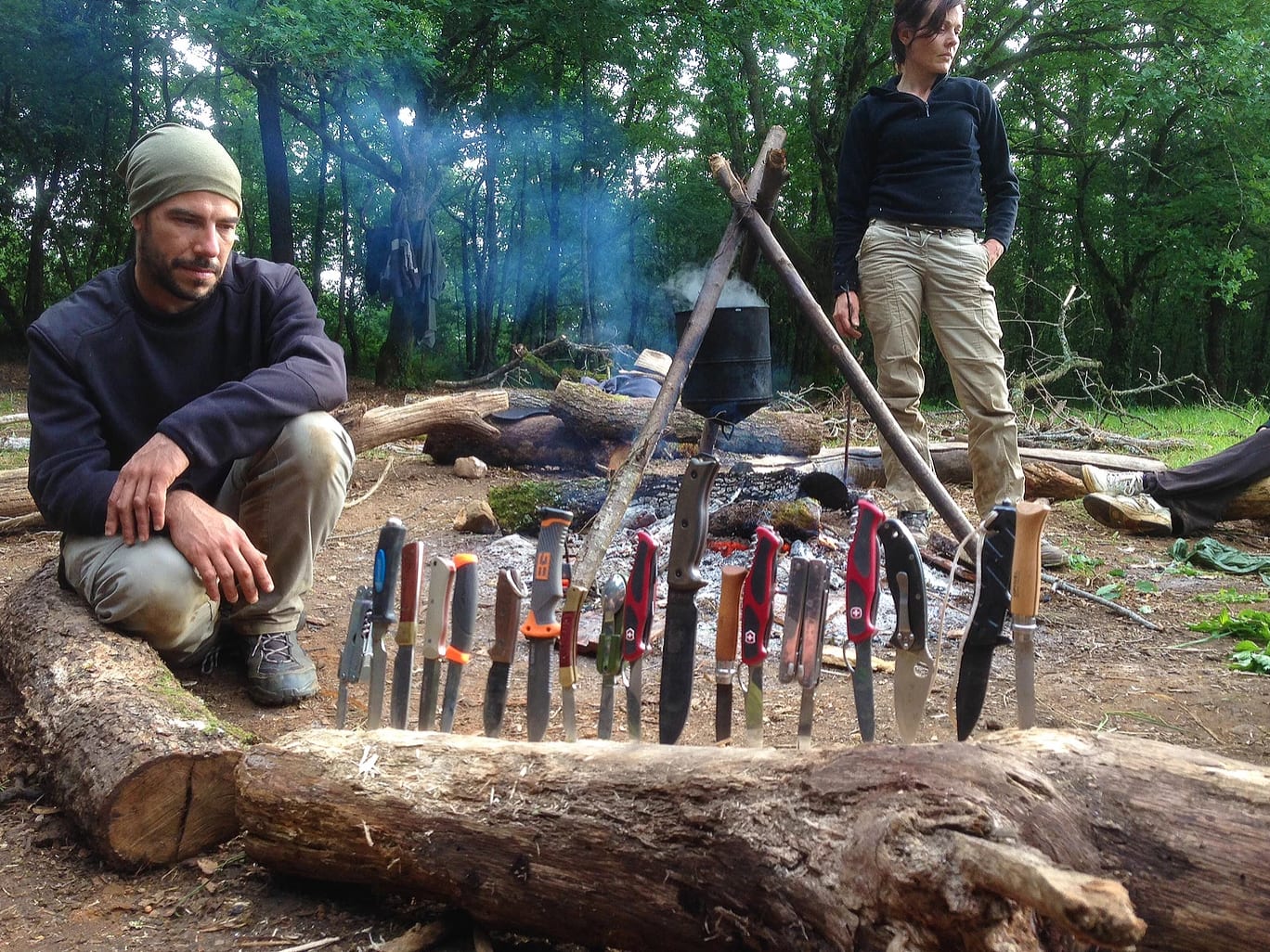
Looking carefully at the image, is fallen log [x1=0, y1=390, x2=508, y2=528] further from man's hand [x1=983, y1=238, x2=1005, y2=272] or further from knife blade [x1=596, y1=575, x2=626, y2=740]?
knife blade [x1=596, y1=575, x2=626, y2=740]

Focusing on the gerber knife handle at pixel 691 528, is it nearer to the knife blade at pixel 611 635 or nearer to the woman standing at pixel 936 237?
the knife blade at pixel 611 635

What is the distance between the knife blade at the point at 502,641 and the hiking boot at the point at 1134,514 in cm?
457

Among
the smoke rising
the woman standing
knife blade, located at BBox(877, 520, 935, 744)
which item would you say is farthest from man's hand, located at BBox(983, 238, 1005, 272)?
knife blade, located at BBox(877, 520, 935, 744)

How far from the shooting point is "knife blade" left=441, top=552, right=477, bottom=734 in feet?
6.51

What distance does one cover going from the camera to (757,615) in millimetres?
1895

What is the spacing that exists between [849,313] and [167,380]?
3.10 m

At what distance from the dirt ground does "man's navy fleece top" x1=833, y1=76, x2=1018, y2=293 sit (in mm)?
1773

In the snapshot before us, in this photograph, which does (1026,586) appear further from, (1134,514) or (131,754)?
(1134,514)

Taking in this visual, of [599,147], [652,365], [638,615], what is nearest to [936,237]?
[638,615]

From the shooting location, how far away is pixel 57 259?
19125mm

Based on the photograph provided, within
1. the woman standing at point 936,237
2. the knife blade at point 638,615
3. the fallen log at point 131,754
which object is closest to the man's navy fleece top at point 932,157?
the woman standing at point 936,237

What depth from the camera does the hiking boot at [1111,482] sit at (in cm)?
551

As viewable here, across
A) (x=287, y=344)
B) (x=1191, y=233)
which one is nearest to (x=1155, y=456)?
(x=287, y=344)

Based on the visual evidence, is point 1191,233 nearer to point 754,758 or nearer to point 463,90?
point 463,90
